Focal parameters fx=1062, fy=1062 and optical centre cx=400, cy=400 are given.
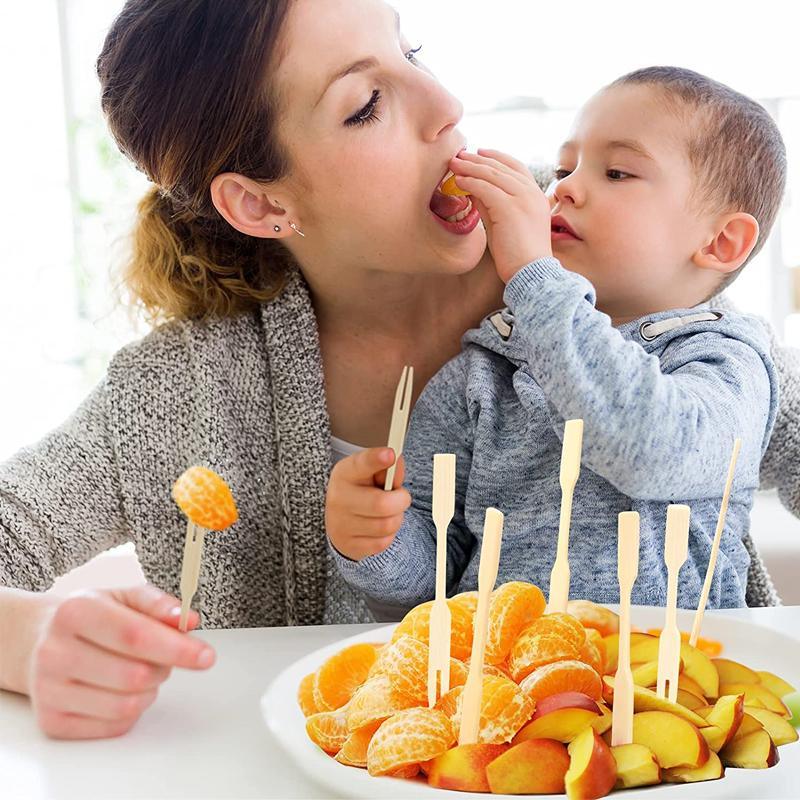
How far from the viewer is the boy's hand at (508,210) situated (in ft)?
3.41

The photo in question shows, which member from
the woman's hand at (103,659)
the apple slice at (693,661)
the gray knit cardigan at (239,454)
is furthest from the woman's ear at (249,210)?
the apple slice at (693,661)

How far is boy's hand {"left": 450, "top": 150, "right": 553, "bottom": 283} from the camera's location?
104cm

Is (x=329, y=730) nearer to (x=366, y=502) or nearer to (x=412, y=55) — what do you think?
(x=366, y=502)

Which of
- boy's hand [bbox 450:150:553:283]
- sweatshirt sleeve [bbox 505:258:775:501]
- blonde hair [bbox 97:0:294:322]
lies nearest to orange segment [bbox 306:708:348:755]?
sweatshirt sleeve [bbox 505:258:775:501]

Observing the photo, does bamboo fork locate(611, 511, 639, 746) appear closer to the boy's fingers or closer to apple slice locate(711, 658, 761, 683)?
apple slice locate(711, 658, 761, 683)

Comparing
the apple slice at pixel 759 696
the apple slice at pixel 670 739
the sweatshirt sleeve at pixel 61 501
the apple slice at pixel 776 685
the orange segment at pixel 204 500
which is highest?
the orange segment at pixel 204 500

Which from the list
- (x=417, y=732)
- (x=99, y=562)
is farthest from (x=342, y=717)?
(x=99, y=562)

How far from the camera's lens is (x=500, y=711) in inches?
25.1

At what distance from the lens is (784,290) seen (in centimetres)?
276

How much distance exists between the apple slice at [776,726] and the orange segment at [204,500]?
1.21ft

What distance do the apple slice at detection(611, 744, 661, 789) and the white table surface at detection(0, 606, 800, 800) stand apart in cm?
2

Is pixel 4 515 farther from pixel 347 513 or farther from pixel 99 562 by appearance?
pixel 99 562

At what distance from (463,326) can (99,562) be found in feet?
5.00

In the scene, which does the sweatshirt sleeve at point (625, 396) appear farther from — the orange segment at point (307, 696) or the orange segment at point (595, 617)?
the orange segment at point (307, 696)
